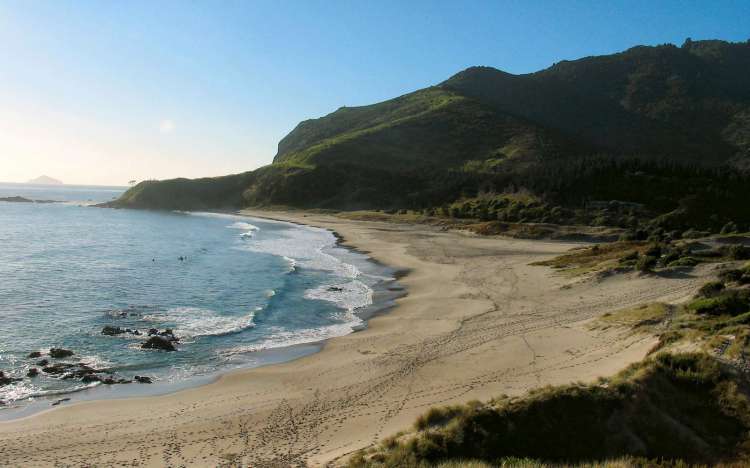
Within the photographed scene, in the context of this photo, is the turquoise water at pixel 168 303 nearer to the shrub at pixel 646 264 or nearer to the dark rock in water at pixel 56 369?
the dark rock in water at pixel 56 369

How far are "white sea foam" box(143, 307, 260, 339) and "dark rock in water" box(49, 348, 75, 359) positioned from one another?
14.5 ft

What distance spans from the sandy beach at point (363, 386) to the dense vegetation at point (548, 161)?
38.6 metres

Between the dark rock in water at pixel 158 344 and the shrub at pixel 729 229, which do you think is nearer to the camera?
the dark rock in water at pixel 158 344

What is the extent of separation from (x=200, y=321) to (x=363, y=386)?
41.7ft

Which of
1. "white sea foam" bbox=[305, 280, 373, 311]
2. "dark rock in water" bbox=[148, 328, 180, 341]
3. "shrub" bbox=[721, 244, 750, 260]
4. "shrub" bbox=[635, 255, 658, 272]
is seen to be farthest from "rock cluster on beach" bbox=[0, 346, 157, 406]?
"shrub" bbox=[721, 244, 750, 260]

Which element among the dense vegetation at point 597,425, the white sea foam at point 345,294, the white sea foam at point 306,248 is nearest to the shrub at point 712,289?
the dense vegetation at point 597,425

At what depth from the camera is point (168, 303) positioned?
97.9 feet

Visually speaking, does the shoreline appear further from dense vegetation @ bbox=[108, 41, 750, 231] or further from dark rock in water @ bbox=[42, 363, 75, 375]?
dense vegetation @ bbox=[108, 41, 750, 231]

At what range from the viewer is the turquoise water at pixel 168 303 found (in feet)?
64.3

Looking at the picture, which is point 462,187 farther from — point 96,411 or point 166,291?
point 96,411

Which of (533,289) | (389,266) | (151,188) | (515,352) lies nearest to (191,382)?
(515,352)

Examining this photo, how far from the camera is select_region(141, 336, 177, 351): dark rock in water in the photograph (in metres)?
21.1

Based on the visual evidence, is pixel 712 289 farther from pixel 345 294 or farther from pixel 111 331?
pixel 111 331

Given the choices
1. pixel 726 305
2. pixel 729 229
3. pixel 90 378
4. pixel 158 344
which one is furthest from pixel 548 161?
pixel 90 378
